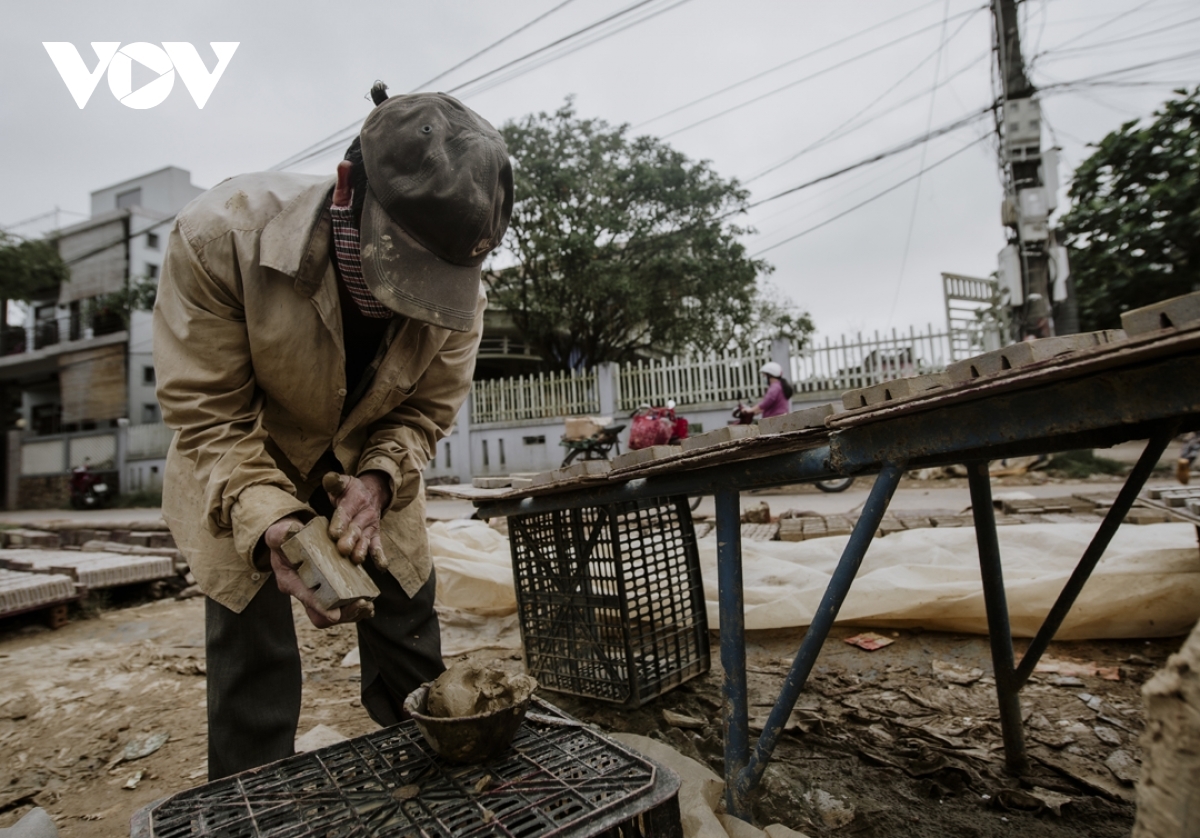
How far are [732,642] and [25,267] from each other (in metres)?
21.2

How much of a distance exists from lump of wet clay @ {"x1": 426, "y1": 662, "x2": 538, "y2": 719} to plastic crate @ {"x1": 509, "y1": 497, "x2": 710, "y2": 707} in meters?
0.92

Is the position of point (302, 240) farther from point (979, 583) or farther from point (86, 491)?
point (86, 491)

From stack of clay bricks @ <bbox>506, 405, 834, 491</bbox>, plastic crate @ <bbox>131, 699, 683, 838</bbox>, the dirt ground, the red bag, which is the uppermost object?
the red bag

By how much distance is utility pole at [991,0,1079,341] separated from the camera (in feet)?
28.6

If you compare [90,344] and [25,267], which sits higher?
[25,267]

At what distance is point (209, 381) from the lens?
154cm

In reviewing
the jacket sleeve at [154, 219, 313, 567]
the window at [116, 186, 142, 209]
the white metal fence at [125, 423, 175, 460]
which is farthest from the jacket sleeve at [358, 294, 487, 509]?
the window at [116, 186, 142, 209]

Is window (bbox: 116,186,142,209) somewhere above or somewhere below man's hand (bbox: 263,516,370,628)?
above

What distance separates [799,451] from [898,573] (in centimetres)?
169

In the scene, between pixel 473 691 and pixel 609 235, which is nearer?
pixel 473 691

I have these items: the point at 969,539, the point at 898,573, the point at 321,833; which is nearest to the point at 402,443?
the point at 321,833

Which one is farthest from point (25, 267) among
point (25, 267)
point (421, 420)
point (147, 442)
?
point (421, 420)

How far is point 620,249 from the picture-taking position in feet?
50.0

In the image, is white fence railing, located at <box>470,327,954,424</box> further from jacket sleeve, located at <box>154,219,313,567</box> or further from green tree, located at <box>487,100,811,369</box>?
jacket sleeve, located at <box>154,219,313,567</box>
